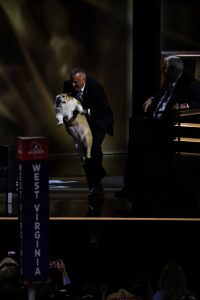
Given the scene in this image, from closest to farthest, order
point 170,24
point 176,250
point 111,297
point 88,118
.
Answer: point 111,297 < point 176,250 < point 88,118 < point 170,24

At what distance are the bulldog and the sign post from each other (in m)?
4.91

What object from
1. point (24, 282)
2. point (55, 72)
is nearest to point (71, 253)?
point (24, 282)

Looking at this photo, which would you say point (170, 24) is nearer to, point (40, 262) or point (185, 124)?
point (185, 124)

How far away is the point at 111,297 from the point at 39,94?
291 inches

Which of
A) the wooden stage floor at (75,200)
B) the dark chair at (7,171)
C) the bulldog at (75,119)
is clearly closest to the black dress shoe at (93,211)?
the wooden stage floor at (75,200)

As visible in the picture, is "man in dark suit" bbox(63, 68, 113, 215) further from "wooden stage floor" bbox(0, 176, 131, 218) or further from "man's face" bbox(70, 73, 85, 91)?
"wooden stage floor" bbox(0, 176, 131, 218)

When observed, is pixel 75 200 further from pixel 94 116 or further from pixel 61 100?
pixel 61 100

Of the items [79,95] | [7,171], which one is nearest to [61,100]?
[79,95]

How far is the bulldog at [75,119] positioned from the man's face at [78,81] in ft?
0.48

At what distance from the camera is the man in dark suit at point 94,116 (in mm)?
12820

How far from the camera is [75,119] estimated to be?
Answer: 13.0 meters

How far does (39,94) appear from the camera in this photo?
15.8 m

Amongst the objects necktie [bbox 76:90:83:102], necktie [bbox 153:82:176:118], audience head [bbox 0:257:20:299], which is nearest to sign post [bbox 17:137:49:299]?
Answer: audience head [bbox 0:257:20:299]

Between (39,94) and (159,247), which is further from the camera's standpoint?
(39,94)
